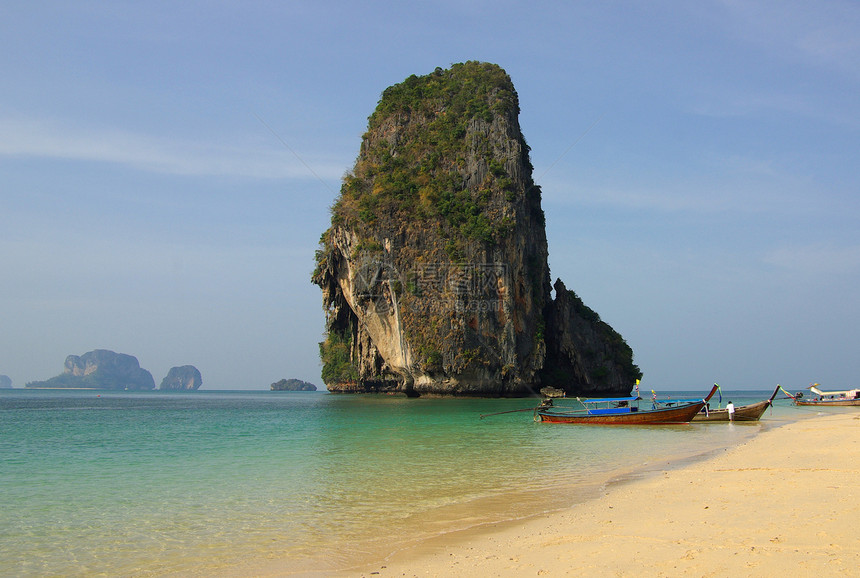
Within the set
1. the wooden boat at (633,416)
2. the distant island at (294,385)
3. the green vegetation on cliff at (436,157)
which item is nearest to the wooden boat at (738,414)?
the wooden boat at (633,416)

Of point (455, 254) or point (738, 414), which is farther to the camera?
point (455, 254)

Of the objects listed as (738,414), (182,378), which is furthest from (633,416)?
(182,378)

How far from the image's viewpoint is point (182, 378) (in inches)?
7515

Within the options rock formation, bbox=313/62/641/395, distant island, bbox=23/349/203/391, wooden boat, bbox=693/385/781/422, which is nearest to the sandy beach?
wooden boat, bbox=693/385/781/422

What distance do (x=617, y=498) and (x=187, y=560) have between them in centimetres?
559

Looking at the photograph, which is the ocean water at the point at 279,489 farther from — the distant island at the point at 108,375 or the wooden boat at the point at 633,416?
the distant island at the point at 108,375

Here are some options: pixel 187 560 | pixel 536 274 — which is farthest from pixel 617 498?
pixel 536 274

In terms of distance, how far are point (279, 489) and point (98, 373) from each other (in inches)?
8050

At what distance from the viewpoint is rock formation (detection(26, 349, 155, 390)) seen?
182 m

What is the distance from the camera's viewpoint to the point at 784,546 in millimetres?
5184

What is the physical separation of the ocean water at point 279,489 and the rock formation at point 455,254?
75.1 feet

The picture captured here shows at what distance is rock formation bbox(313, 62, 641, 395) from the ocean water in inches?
901

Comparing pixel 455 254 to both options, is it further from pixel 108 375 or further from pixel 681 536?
pixel 108 375

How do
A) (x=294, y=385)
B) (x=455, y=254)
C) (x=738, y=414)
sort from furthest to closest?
(x=294, y=385) → (x=455, y=254) → (x=738, y=414)
